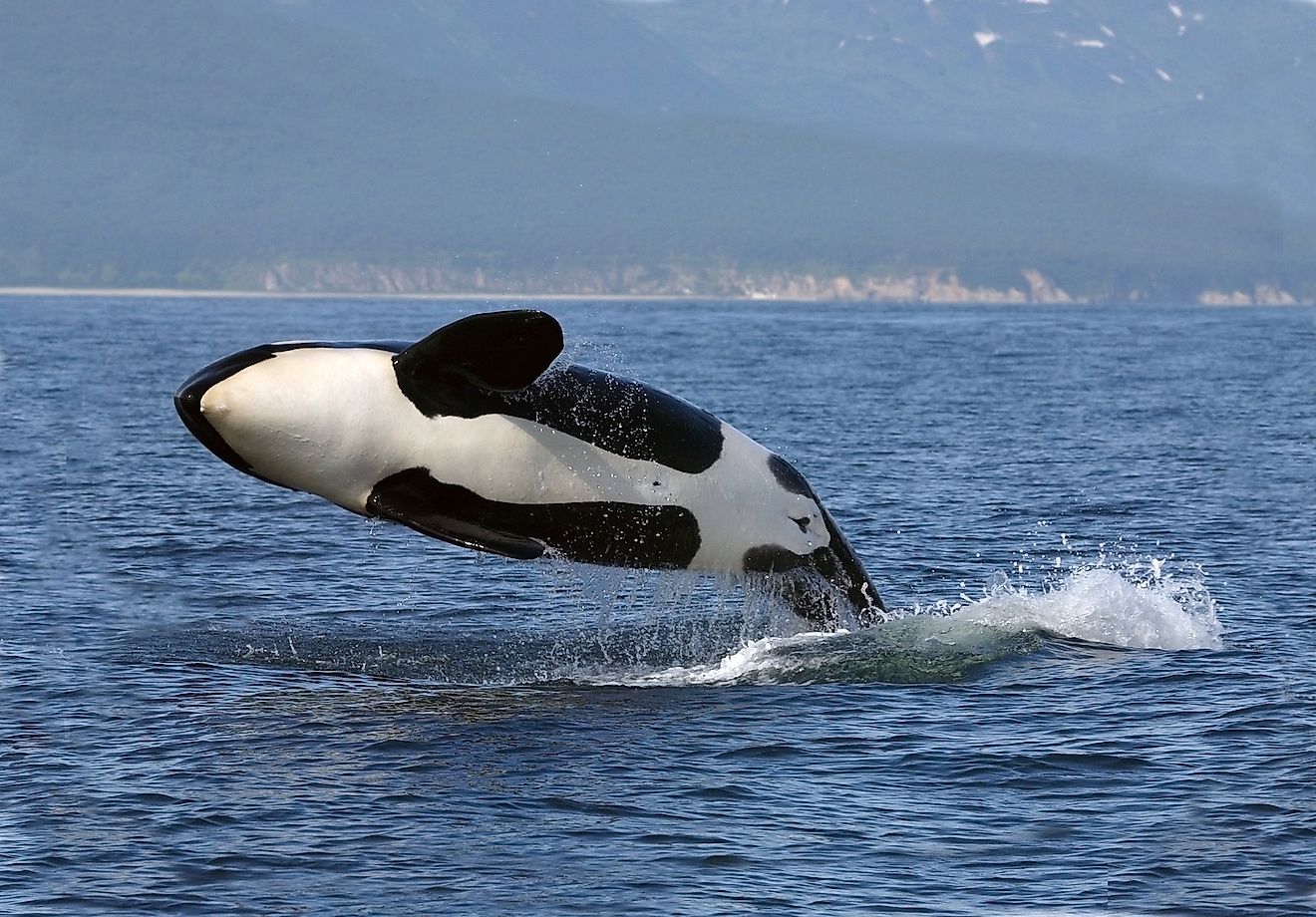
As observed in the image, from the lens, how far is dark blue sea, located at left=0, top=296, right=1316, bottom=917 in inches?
575

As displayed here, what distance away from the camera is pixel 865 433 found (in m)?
50.7

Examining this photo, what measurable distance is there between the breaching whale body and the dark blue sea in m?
1.29

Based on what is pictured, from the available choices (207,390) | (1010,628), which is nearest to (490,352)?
(207,390)

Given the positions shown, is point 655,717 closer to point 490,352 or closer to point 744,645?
point 744,645

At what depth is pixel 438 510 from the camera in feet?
58.7

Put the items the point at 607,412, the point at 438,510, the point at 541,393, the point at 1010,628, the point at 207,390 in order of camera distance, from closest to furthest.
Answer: the point at 207,390 → the point at 438,510 → the point at 541,393 → the point at 607,412 → the point at 1010,628

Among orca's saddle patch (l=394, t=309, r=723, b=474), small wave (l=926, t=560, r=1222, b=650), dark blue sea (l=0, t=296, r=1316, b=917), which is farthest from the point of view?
small wave (l=926, t=560, r=1222, b=650)

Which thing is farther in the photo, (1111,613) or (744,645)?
(1111,613)

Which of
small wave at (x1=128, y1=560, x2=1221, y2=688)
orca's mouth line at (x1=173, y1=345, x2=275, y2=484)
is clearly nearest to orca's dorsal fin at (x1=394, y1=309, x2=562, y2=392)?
orca's mouth line at (x1=173, y1=345, x2=275, y2=484)

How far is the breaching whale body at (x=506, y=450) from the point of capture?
57.0 ft

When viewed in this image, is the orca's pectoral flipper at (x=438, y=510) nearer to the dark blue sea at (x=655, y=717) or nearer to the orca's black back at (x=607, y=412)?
the orca's black back at (x=607, y=412)

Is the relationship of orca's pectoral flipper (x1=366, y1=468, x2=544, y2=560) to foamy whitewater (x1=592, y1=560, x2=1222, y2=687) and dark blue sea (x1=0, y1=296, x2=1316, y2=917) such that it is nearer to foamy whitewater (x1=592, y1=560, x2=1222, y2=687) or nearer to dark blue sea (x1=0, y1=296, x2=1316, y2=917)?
dark blue sea (x1=0, y1=296, x2=1316, y2=917)

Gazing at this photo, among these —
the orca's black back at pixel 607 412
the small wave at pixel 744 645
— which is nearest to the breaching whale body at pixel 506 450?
the orca's black back at pixel 607 412

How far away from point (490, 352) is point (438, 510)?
5.87 ft
